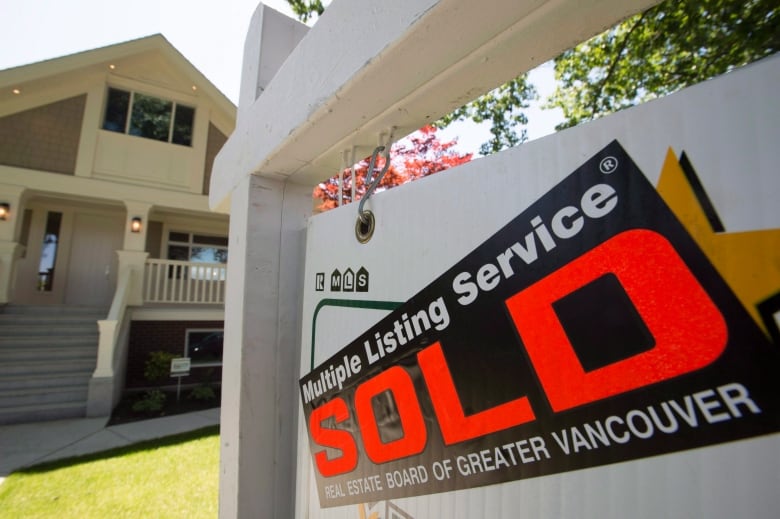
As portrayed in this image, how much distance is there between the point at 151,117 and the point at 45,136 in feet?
6.91

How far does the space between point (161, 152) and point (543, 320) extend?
10.4 meters

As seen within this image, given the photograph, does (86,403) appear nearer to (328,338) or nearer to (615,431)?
(328,338)

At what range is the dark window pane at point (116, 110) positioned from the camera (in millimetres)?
8633

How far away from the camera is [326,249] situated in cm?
110

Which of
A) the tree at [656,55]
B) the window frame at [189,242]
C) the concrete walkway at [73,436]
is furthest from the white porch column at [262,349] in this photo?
the window frame at [189,242]

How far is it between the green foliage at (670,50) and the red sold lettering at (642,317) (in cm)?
344

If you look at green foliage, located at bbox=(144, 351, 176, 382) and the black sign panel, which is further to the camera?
green foliage, located at bbox=(144, 351, 176, 382)

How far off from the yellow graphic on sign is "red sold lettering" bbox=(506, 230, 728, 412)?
0.11ft

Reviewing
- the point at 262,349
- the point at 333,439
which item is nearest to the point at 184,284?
the point at 262,349

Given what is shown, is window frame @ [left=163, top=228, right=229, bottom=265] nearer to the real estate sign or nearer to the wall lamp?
the wall lamp

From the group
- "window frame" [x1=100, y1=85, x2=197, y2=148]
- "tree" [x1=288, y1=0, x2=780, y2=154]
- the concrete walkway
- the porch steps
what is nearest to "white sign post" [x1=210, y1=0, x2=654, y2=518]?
"tree" [x1=288, y1=0, x2=780, y2=154]

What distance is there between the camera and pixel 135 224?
321 inches

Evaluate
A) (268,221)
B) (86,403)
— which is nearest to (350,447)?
(268,221)

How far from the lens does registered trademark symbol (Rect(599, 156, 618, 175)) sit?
0.55 m
